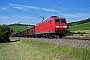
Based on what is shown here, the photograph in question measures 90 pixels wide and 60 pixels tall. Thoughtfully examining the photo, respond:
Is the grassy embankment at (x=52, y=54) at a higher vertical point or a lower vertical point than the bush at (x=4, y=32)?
lower

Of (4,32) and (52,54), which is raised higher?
(4,32)

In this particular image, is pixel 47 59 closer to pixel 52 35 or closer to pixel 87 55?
pixel 87 55

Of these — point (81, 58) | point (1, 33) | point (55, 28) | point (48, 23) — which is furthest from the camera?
point (1, 33)

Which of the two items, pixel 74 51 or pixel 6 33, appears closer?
pixel 74 51

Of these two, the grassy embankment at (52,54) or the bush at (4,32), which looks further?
the bush at (4,32)

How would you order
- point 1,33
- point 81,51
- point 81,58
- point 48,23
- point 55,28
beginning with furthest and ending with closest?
point 1,33, point 48,23, point 55,28, point 81,51, point 81,58

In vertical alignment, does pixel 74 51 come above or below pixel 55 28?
below

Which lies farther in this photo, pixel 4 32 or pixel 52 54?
pixel 4 32

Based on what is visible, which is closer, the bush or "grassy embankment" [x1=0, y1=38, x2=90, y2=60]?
"grassy embankment" [x1=0, y1=38, x2=90, y2=60]

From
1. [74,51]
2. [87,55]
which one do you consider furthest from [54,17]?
[87,55]

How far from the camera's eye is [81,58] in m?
11.8

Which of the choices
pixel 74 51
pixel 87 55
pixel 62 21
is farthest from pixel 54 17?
pixel 87 55

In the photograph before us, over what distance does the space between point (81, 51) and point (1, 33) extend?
4258 centimetres

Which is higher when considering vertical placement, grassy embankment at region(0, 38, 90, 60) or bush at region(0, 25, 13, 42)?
bush at region(0, 25, 13, 42)
